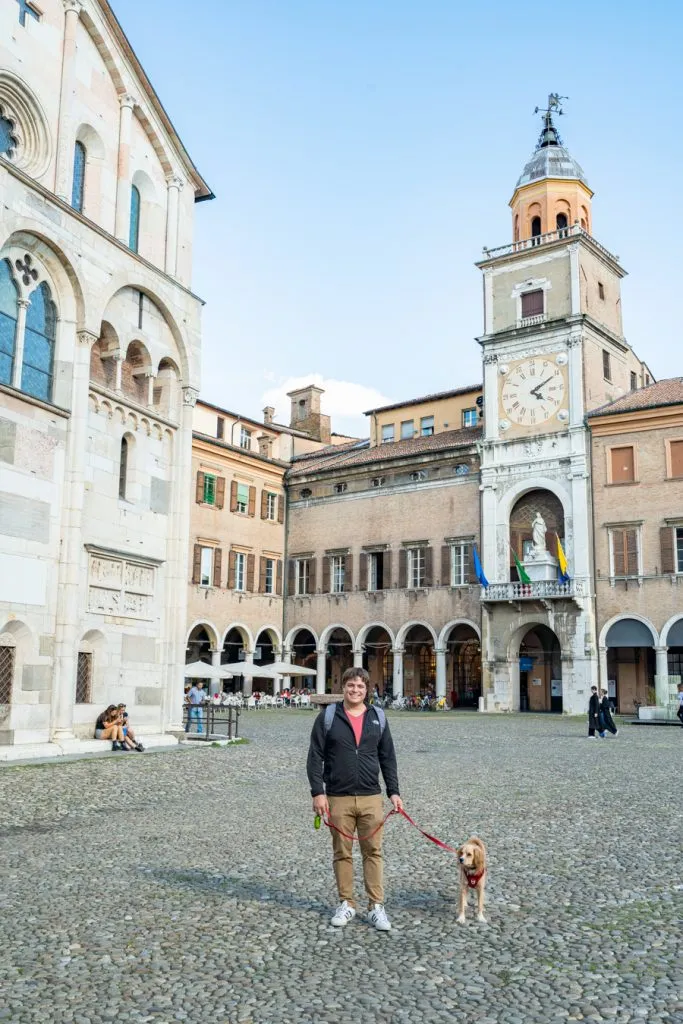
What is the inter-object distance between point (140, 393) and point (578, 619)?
2380cm

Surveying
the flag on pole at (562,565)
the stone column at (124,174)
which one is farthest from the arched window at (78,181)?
the flag on pole at (562,565)

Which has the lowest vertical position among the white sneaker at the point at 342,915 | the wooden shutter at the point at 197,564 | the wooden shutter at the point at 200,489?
the white sneaker at the point at 342,915

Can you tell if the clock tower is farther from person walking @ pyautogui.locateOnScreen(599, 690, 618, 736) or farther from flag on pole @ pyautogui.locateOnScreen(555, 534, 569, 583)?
person walking @ pyautogui.locateOnScreen(599, 690, 618, 736)

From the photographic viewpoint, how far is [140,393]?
2142cm

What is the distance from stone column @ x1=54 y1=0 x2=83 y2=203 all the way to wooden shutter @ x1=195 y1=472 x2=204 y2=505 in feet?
86.7

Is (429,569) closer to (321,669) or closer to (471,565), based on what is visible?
(471,565)

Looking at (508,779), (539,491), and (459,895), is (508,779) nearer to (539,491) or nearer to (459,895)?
(459,895)

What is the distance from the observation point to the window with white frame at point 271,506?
1964 inches

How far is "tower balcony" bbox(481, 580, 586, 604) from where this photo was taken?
39375 millimetres

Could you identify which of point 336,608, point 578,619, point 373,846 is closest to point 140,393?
point 373,846

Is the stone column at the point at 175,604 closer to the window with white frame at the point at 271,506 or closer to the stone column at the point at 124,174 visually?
the stone column at the point at 124,174

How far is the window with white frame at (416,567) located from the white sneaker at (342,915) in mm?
38942

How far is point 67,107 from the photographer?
19.0m

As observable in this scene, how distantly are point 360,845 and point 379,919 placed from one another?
48 centimetres
